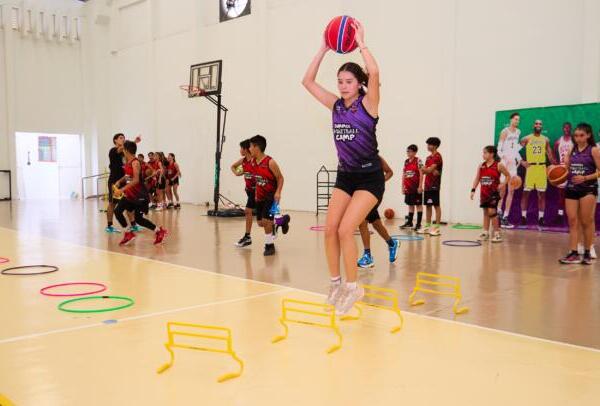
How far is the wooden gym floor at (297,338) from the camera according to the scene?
3.10 meters

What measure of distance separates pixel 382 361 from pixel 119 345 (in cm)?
187

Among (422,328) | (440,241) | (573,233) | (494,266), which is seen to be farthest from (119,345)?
(440,241)

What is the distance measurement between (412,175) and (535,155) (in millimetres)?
2575

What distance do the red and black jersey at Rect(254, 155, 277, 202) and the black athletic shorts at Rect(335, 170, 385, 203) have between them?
3.98m

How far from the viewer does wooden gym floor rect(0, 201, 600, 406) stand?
310 centimetres

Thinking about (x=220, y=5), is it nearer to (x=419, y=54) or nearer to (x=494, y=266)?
(x=419, y=54)

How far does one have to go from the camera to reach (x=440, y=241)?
9.83 metres

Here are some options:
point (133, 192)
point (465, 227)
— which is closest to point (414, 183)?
point (465, 227)

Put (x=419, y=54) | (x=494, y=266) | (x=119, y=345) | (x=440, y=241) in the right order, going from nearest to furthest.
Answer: (x=119, y=345) < (x=494, y=266) < (x=440, y=241) < (x=419, y=54)

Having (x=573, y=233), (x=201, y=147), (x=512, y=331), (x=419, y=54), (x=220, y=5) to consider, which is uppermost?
(x=220, y=5)

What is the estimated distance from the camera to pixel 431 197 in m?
11.4

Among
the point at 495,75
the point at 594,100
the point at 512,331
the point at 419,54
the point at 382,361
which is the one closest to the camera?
the point at 382,361

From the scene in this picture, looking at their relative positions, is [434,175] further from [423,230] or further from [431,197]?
[423,230]

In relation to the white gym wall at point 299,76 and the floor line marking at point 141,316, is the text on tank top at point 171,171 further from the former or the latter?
the floor line marking at point 141,316
